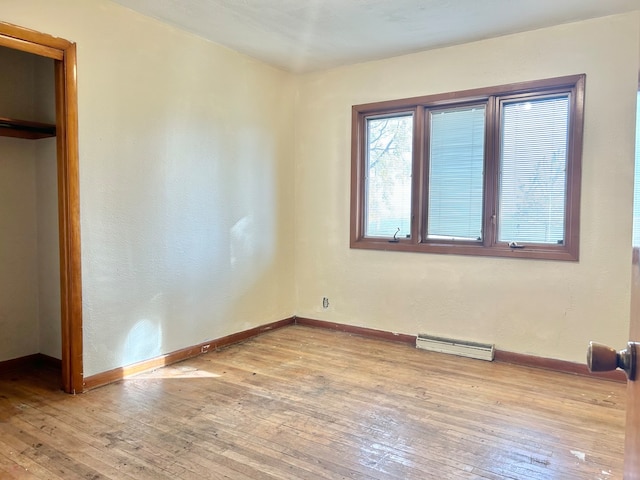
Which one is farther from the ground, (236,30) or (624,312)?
(236,30)

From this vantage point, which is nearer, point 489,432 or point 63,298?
point 489,432

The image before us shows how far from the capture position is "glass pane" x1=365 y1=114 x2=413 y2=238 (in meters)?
4.12

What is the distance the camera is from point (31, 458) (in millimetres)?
2129

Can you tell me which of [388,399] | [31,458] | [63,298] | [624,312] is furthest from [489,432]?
[63,298]

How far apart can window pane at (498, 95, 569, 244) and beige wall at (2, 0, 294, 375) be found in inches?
85.3

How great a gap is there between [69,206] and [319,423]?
6.74 ft

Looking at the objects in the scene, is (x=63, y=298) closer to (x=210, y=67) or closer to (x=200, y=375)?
(x=200, y=375)

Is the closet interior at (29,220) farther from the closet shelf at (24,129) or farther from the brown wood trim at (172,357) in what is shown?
the brown wood trim at (172,357)

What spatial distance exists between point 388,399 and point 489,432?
2.15 ft

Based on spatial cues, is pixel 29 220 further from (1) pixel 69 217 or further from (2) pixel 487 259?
(2) pixel 487 259

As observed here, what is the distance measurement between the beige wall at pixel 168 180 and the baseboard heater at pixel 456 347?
1.56 m

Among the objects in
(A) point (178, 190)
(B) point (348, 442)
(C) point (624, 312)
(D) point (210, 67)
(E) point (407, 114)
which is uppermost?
(D) point (210, 67)

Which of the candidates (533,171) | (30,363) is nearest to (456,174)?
(533,171)

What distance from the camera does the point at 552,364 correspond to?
3.41 metres
